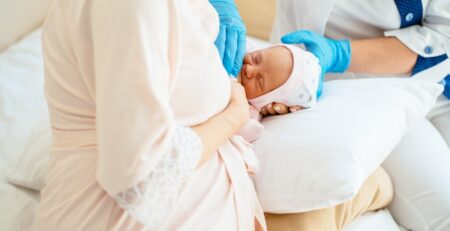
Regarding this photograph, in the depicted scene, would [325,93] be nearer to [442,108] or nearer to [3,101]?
[442,108]

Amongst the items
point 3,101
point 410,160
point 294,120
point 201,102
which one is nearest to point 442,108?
point 410,160

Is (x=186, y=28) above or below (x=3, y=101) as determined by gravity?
above

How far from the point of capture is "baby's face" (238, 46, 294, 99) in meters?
0.92

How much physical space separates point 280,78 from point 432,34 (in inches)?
21.8

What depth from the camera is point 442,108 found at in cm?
128

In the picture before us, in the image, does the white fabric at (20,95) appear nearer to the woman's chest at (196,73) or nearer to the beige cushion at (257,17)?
the woman's chest at (196,73)

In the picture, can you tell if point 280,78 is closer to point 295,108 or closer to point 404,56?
point 295,108

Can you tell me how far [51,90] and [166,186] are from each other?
0.24 metres

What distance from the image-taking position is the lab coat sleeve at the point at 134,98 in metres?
0.50

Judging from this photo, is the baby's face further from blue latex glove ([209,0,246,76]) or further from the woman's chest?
the woman's chest

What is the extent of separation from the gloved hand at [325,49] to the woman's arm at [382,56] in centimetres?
4

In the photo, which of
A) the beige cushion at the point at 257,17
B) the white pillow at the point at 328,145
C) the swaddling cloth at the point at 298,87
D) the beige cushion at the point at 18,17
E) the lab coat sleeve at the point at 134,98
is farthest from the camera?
the beige cushion at the point at 257,17

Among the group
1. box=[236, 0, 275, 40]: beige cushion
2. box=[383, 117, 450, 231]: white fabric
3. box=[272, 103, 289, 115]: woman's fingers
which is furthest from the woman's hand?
box=[236, 0, 275, 40]: beige cushion

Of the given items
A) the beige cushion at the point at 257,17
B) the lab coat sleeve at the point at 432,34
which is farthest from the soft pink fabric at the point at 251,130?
the beige cushion at the point at 257,17
